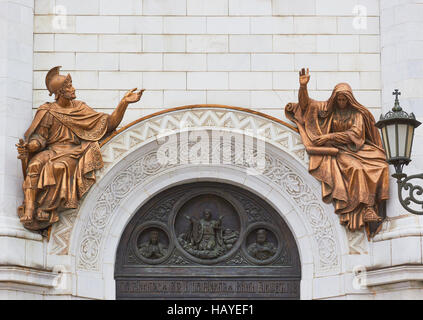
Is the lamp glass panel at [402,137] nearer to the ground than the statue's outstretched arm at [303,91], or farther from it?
nearer to the ground

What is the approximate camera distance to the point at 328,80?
1481 centimetres

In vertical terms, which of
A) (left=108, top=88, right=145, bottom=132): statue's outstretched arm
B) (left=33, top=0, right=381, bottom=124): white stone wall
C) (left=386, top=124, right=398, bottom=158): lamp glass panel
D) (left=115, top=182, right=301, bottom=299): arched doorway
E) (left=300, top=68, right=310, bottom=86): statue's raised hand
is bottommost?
(left=115, top=182, right=301, bottom=299): arched doorway

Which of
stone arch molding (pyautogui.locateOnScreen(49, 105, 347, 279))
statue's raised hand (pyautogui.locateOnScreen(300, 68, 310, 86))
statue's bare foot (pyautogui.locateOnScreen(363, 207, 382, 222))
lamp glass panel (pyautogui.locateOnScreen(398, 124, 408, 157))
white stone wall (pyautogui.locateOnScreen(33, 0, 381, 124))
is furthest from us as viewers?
white stone wall (pyautogui.locateOnScreen(33, 0, 381, 124))

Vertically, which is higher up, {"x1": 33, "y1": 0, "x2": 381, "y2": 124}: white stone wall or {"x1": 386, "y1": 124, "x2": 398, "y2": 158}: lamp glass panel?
{"x1": 33, "y1": 0, "x2": 381, "y2": 124}: white stone wall

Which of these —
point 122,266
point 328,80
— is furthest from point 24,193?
point 328,80

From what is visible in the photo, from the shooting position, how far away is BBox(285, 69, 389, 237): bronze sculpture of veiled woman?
13961mm

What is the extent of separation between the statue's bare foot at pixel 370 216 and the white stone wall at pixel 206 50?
1556mm

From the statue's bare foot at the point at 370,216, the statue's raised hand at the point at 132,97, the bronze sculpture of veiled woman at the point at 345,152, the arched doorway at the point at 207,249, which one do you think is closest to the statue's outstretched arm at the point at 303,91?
the bronze sculpture of veiled woman at the point at 345,152

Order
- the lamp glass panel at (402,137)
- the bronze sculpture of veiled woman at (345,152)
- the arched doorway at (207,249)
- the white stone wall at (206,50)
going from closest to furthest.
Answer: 1. the lamp glass panel at (402,137)
2. the bronze sculpture of veiled woman at (345,152)
3. the arched doorway at (207,249)
4. the white stone wall at (206,50)

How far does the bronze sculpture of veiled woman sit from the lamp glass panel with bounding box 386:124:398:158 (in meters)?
3.00

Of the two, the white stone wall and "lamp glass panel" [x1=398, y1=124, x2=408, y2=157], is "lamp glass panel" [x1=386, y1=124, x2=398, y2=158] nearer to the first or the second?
"lamp glass panel" [x1=398, y1=124, x2=408, y2=157]

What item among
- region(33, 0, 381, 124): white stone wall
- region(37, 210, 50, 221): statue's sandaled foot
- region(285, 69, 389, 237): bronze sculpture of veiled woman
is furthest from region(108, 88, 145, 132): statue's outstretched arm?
region(285, 69, 389, 237): bronze sculpture of veiled woman

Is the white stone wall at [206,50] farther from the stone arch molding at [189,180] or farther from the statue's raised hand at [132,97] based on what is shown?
the statue's raised hand at [132,97]

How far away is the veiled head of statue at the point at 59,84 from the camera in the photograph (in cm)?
1428
